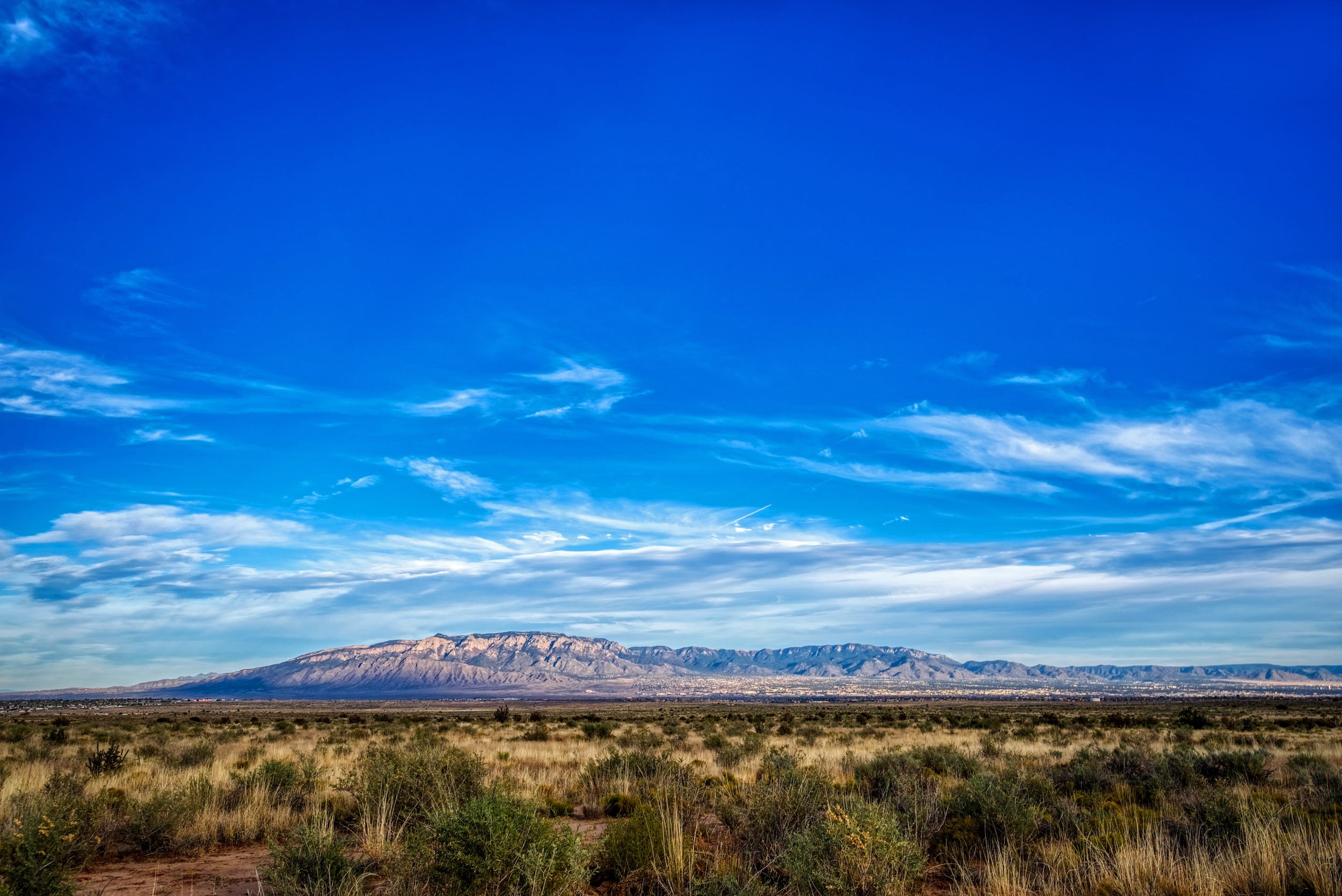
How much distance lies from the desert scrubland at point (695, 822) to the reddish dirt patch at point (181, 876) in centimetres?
10

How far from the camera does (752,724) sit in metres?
42.2

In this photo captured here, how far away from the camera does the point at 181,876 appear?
904 centimetres

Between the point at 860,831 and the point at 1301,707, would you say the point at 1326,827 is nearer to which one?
the point at 860,831

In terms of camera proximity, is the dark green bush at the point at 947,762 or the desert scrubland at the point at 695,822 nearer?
the desert scrubland at the point at 695,822

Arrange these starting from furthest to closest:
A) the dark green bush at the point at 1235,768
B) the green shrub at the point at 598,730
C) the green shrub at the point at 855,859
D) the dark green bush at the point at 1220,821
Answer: the green shrub at the point at 598,730 → the dark green bush at the point at 1235,768 → the dark green bush at the point at 1220,821 → the green shrub at the point at 855,859

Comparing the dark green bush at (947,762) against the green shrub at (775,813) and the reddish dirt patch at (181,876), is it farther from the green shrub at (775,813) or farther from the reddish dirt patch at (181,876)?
the reddish dirt patch at (181,876)

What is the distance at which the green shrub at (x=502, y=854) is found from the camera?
6.50 meters

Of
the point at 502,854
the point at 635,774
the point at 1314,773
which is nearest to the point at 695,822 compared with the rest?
the point at 502,854

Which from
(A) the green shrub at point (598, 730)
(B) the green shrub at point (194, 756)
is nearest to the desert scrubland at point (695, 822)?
(B) the green shrub at point (194, 756)

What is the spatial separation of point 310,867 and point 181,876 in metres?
3.19

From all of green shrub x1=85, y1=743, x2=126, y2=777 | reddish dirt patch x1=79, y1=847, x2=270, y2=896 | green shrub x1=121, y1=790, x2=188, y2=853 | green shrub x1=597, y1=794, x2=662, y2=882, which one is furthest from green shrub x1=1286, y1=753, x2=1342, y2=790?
green shrub x1=85, y1=743, x2=126, y2=777

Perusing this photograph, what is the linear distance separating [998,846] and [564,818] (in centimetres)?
672

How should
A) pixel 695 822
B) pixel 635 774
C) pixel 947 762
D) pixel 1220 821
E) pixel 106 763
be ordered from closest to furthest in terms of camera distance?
pixel 695 822, pixel 1220 821, pixel 635 774, pixel 947 762, pixel 106 763

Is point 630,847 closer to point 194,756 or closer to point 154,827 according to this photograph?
point 154,827
